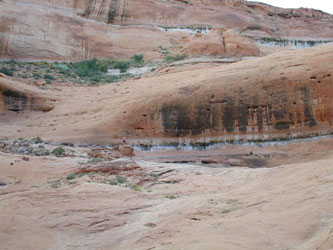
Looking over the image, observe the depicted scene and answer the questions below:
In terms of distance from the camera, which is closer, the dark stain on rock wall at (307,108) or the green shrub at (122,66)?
the dark stain on rock wall at (307,108)

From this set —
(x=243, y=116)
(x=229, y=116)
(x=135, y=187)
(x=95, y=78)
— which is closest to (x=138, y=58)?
(x=95, y=78)

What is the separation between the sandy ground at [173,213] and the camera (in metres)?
6.16

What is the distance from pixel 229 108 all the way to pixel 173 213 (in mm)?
13478

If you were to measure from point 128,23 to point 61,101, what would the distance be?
24.2 meters

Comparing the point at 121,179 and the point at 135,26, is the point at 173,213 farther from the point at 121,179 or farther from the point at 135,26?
the point at 135,26

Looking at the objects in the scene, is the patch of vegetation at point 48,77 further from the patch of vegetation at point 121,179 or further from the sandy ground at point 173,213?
the patch of vegetation at point 121,179

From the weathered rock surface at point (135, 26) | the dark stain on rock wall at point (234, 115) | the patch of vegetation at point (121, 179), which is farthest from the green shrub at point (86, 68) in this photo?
the patch of vegetation at point (121, 179)

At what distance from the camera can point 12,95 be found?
27.2 m

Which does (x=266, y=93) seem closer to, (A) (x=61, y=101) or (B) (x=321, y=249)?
(A) (x=61, y=101)

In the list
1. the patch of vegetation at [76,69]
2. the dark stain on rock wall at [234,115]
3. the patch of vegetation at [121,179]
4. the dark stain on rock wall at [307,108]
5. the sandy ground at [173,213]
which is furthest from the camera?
the patch of vegetation at [76,69]

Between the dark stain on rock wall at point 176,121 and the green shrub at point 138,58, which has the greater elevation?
the green shrub at point 138,58

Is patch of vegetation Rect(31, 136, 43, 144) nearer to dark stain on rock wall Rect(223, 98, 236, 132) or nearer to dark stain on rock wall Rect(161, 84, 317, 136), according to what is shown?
dark stain on rock wall Rect(161, 84, 317, 136)

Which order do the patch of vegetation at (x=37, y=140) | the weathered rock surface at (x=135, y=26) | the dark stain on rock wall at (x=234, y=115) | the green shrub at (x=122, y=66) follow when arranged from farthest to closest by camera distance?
1. the green shrub at (x=122, y=66)
2. the weathered rock surface at (x=135, y=26)
3. the patch of vegetation at (x=37, y=140)
4. the dark stain on rock wall at (x=234, y=115)

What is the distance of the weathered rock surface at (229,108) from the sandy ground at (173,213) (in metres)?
8.06
